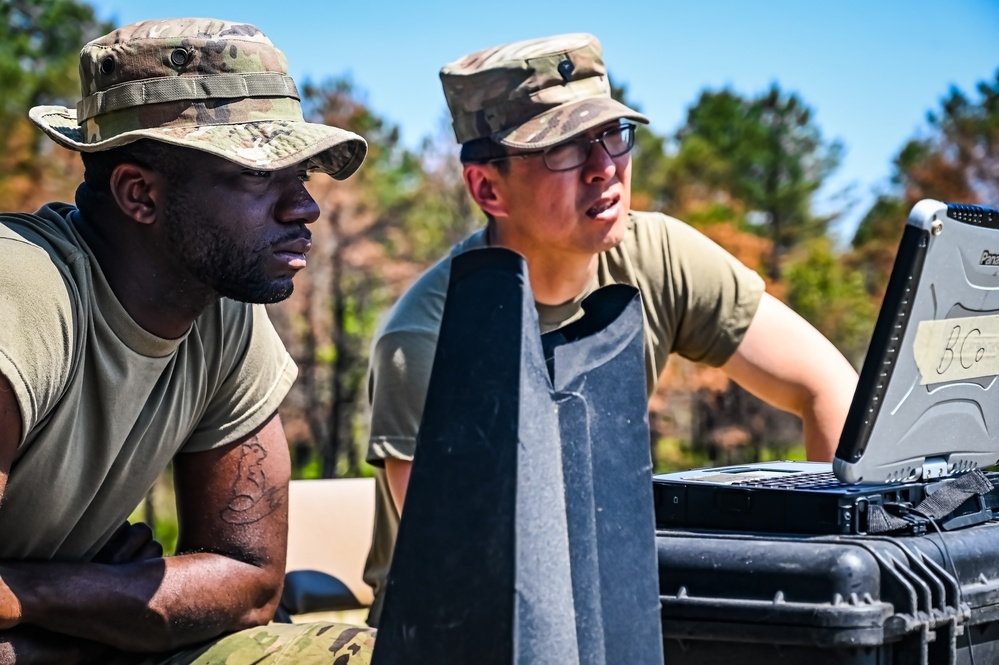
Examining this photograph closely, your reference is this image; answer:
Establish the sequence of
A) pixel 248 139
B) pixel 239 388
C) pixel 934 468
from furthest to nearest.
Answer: pixel 239 388 → pixel 248 139 → pixel 934 468

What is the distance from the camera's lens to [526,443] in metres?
1.35

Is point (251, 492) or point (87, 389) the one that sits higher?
point (87, 389)

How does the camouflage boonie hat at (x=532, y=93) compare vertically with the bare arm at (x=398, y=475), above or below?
above

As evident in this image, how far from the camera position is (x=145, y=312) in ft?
6.97

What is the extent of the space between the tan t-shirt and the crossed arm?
1.69ft

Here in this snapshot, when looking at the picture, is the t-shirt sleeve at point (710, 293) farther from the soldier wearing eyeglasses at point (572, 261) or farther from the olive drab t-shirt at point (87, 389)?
the olive drab t-shirt at point (87, 389)

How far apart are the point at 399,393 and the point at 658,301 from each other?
2.26 ft

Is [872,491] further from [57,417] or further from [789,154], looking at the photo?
[789,154]

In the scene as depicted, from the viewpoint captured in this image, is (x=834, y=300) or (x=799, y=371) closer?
(x=799, y=371)

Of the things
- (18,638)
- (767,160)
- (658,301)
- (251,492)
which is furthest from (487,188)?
(767,160)

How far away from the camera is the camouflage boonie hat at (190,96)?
209 cm

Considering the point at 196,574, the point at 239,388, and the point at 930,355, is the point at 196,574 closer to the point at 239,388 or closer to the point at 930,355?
the point at 239,388

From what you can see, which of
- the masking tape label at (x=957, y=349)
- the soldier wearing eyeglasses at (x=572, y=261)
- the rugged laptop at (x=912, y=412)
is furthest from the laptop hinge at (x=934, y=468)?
the soldier wearing eyeglasses at (x=572, y=261)

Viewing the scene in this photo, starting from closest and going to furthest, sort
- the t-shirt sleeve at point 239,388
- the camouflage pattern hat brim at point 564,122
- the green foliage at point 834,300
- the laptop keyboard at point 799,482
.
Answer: the laptop keyboard at point 799,482 → the t-shirt sleeve at point 239,388 → the camouflage pattern hat brim at point 564,122 → the green foliage at point 834,300
